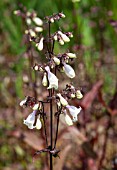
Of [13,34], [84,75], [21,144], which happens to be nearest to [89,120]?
[84,75]

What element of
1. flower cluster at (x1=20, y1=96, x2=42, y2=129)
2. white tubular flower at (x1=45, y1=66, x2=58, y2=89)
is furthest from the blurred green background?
white tubular flower at (x1=45, y1=66, x2=58, y2=89)

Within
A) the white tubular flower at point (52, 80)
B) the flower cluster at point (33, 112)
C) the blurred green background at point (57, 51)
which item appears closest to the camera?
the white tubular flower at point (52, 80)

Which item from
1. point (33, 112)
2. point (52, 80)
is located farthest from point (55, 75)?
point (33, 112)

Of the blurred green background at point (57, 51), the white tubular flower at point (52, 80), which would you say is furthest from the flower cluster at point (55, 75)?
the blurred green background at point (57, 51)

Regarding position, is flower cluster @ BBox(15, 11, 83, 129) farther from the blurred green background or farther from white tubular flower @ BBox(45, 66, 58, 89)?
the blurred green background

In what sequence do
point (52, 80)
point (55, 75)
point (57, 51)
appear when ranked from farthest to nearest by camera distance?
point (57, 51)
point (55, 75)
point (52, 80)

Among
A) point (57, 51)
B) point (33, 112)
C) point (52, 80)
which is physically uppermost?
point (57, 51)

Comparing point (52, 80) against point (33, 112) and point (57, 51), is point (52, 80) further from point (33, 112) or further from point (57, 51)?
point (57, 51)

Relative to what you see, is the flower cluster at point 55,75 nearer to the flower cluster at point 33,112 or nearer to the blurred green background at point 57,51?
the flower cluster at point 33,112

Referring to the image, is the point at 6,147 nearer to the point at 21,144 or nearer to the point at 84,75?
the point at 21,144
